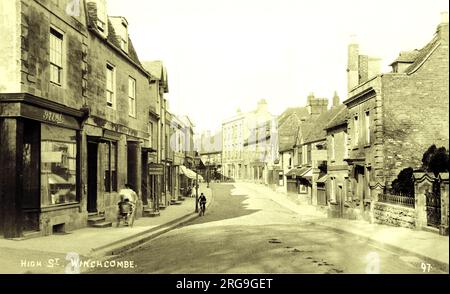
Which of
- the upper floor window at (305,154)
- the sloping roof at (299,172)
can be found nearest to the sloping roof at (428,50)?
the sloping roof at (299,172)

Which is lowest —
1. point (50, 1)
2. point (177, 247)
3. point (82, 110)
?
point (177, 247)

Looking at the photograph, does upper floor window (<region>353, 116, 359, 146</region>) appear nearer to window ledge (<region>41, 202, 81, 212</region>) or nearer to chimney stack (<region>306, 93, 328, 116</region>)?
window ledge (<region>41, 202, 81, 212</region>)

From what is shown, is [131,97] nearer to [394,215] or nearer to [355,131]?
[355,131]

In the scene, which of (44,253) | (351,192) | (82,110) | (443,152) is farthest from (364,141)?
(44,253)

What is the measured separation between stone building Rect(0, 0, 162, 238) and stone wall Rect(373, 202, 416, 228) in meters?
11.8

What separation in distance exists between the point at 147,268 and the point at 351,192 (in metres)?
20.5

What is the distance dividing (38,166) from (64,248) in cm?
339

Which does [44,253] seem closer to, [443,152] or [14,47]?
[14,47]

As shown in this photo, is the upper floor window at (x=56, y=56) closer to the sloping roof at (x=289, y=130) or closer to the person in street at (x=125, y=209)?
the person in street at (x=125, y=209)

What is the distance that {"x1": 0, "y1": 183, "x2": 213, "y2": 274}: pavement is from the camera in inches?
380

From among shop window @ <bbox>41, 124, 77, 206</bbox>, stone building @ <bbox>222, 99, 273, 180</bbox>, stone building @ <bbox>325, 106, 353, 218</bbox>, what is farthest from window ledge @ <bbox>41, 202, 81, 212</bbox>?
stone building @ <bbox>222, 99, 273, 180</bbox>

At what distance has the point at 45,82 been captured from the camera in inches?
586

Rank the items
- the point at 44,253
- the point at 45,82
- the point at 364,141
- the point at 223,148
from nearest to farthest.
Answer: the point at 44,253 < the point at 45,82 < the point at 364,141 < the point at 223,148

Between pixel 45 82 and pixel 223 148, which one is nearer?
pixel 45 82
